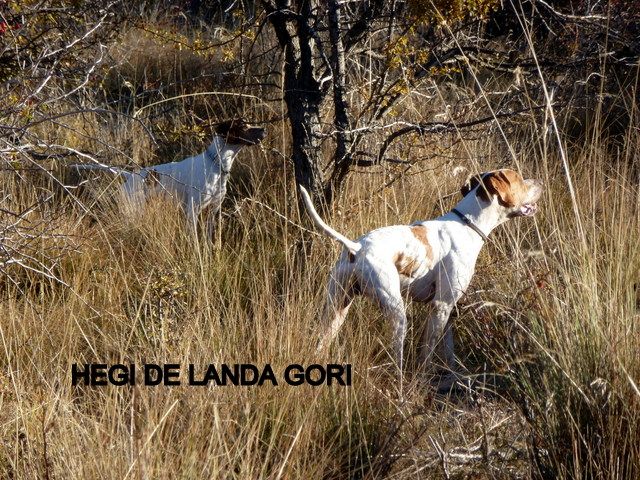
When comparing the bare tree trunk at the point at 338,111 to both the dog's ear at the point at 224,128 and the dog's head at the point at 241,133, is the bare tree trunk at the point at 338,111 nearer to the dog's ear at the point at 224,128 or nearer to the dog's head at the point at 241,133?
the dog's head at the point at 241,133

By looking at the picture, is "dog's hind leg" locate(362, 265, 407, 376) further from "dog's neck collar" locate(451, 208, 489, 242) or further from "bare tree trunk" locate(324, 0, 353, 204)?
"bare tree trunk" locate(324, 0, 353, 204)

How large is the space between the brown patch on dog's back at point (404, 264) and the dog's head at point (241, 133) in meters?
2.30

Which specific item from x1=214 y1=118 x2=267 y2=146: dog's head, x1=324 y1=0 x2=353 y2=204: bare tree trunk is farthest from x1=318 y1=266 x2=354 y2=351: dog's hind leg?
x1=214 y1=118 x2=267 y2=146: dog's head

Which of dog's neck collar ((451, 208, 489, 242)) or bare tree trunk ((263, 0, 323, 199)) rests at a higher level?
bare tree trunk ((263, 0, 323, 199))

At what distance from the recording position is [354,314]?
4637 millimetres

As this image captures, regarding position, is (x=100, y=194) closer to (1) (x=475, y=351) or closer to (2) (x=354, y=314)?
(2) (x=354, y=314)

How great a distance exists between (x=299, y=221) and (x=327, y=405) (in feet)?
6.35

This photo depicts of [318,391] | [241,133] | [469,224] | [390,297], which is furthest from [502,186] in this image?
[241,133]

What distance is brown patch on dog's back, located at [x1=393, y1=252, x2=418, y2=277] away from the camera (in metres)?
4.58

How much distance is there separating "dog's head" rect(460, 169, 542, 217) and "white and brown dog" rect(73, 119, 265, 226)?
200cm

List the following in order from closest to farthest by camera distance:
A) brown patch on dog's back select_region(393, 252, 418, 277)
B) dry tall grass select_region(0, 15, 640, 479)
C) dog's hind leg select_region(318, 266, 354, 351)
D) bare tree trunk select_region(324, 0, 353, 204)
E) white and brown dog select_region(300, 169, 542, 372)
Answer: dry tall grass select_region(0, 15, 640, 479)
dog's hind leg select_region(318, 266, 354, 351)
white and brown dog select_region(300, 169, 542, 372)
brown patch on dog's back select_region(393, 252, 418, 277)
bare tree trunk select_region(324, 0, 353, 204)

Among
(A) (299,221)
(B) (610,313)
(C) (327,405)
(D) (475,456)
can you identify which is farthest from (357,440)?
(A) (299,221)

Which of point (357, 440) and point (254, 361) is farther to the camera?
point (254, 361)

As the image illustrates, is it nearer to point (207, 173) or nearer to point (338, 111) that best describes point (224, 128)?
point (207, 173)
